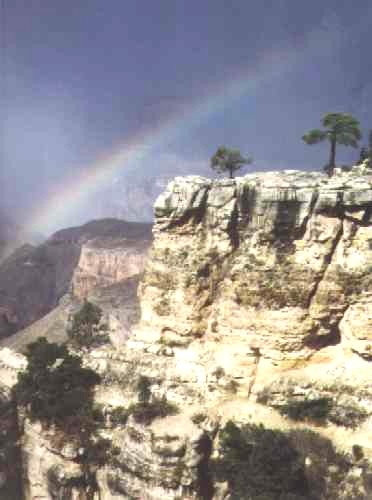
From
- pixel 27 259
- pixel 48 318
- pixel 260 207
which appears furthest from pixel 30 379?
pixel 27 259

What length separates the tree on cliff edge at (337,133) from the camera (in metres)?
41.0

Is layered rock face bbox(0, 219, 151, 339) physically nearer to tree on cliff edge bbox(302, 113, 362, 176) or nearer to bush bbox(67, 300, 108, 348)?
bush bbox(67, 300, 108, 348)

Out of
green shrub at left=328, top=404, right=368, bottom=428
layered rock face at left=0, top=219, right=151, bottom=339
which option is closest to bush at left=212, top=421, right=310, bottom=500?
green shrub at left=328, top=404, right=368, bottom=428

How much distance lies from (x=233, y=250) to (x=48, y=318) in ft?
236

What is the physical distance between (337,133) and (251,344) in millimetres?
20855

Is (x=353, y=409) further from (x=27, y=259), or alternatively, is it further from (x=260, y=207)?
(x=27, y=259)

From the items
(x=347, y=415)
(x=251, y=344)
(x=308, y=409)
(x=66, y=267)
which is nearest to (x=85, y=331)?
(x=251, y=344)

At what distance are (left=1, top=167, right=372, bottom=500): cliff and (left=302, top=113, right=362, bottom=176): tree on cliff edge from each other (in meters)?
7.52

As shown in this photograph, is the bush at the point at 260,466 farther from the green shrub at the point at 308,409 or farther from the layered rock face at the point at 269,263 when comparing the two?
the layered rock face at the point at 269,263

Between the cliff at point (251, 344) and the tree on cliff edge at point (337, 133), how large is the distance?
7519mm

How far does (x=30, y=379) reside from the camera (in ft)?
128

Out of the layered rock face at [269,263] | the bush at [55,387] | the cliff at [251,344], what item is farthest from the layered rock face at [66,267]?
the layered rock face at [269,263]

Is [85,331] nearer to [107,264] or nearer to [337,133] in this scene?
[337,133]

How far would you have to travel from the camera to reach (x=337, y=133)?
4159 cm
